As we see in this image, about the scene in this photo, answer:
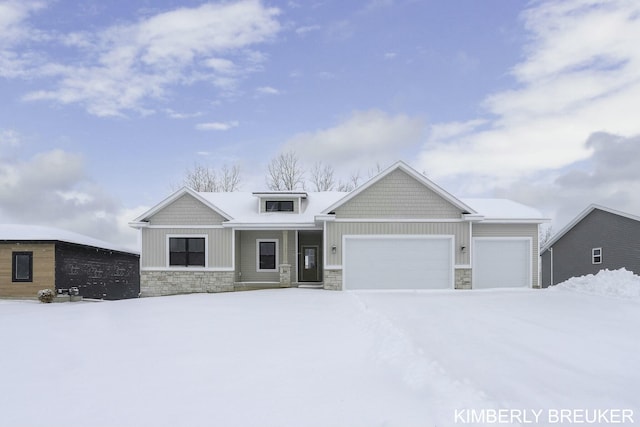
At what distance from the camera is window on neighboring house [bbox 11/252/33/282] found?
18938 millimetres

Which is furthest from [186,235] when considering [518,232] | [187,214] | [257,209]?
[518,232]

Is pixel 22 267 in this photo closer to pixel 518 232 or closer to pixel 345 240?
pixel 345 240

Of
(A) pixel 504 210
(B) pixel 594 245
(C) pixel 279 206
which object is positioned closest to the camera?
(A) pixel 504 210

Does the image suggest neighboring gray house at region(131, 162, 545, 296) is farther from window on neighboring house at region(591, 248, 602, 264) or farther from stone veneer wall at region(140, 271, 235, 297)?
window on neighboring house at region(591, 248, 602, 264)

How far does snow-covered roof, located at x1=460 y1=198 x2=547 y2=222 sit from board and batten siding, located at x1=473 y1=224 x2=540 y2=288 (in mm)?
403

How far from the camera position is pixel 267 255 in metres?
20.4

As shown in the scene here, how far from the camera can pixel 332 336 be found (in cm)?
839

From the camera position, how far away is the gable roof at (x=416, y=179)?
17.6 meters

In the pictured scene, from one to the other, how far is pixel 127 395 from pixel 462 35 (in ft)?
52.5

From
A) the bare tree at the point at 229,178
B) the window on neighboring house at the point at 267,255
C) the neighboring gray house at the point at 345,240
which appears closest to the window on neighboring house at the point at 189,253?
the neighboring gray house at the point at 345,240

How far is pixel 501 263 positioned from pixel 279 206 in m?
10.5

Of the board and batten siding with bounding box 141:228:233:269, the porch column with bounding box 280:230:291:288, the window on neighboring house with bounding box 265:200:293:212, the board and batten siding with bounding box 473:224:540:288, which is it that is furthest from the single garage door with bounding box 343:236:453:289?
the board and batten siding with bounding box 141:228:233:269

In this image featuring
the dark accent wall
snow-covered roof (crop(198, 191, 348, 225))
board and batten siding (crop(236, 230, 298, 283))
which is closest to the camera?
snow-covered roof (crop(198, 191, 348, 225))

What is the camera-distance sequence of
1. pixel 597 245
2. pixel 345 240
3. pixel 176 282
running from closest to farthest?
pixel 345 240
pixel 176 282
pixel 597 245
